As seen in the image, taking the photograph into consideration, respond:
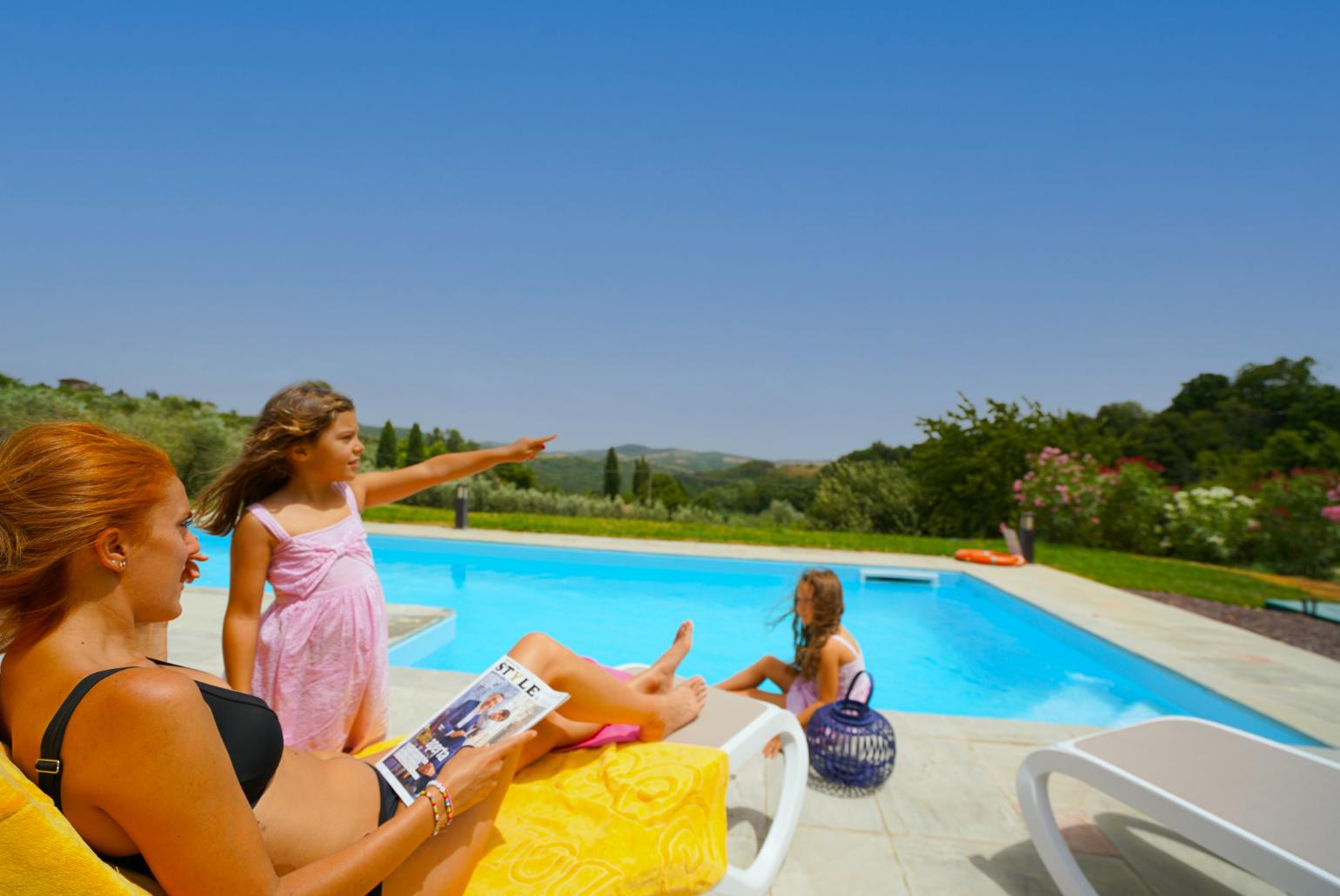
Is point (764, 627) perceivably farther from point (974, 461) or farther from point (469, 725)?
point (974, 461)


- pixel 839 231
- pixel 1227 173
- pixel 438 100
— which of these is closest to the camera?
pixel 1227 173

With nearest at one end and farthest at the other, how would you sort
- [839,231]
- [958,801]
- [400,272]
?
1. [958,801]
2. [839,231]
3. [400,272]

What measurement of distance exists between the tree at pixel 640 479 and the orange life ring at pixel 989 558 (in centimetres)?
826

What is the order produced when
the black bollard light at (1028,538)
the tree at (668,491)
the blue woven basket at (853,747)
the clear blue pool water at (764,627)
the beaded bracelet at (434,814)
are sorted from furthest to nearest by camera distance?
the tree at (668,491) < the black bollard light at (1028,538) < the clear blue pool water at (764,627) < the blue woven basket at (853,747) < the beaded bracelet at (434,814)

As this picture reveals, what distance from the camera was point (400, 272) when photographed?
85.8ft

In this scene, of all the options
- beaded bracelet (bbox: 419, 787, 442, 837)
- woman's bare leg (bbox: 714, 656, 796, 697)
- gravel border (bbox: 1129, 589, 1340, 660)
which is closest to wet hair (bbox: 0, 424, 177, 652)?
beaded bracelet (bbox: 419, 787, 442, 837)

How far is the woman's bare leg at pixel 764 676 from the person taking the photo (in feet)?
12.0

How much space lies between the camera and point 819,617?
3.35m

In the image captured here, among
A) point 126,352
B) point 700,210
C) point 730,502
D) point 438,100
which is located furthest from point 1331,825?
point 126,352

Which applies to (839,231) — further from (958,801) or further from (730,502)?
(958,801)

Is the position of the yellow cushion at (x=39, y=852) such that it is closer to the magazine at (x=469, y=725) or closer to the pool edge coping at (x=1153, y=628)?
the magazine at (x=469, y=725)

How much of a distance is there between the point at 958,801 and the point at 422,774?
8.20 ft

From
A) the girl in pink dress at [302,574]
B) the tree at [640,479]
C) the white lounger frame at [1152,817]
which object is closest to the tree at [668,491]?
the tree at [640,479]

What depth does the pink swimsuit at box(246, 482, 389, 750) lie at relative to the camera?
198cm
